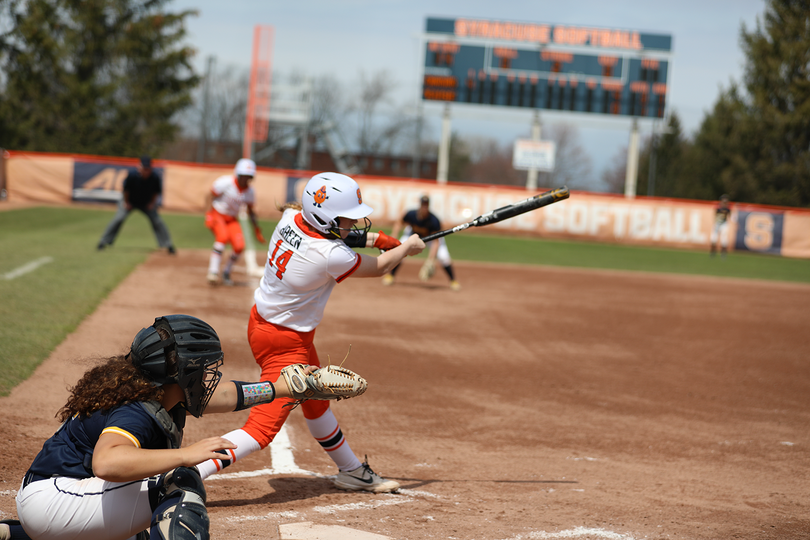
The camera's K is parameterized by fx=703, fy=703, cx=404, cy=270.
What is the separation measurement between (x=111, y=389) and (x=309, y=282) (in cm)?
152

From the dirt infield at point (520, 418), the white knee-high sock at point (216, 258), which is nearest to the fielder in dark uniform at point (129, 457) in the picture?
the dirt infield at point (520, 418)

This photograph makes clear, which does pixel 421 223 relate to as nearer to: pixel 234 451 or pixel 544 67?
pixel 234 451

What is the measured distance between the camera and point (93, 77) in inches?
1576

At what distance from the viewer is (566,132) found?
73.2m

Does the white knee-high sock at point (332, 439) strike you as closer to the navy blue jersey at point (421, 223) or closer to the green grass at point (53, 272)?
the green grass at point (53, 272)

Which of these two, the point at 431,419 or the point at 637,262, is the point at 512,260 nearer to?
the point at 637,262

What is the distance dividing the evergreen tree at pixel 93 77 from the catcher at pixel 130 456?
131ft

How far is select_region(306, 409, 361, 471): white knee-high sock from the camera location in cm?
443

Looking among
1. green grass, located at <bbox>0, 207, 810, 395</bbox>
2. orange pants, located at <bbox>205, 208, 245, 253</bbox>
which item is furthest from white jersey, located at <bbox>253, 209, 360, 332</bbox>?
orange pants, located at <bbox>205, 208, 245, 253</bbox>

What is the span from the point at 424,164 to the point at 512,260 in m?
50.3

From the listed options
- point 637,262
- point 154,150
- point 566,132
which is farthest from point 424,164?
point 637,262

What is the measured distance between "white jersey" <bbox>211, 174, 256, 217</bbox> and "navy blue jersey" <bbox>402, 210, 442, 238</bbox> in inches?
128

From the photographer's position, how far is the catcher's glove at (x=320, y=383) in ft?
12.3

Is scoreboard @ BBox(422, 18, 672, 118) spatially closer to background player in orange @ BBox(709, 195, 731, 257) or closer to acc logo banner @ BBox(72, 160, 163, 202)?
background player in orange @ BBox(709, 195, 731, 257)
